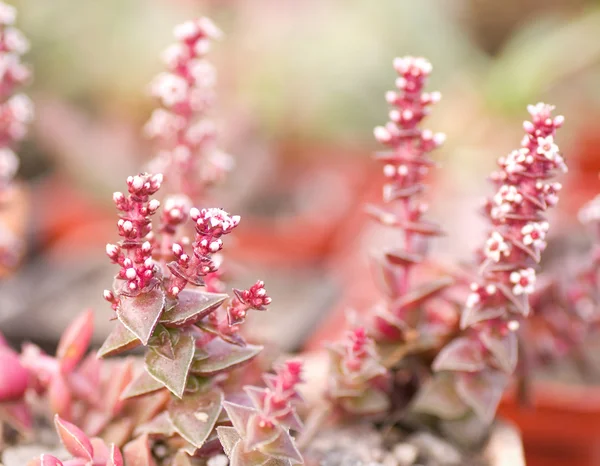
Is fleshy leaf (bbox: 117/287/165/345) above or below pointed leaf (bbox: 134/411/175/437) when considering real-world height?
above

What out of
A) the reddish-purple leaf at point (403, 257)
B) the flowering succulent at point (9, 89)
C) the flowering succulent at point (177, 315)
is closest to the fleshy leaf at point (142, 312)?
the flowering succulent at point (177, 315)

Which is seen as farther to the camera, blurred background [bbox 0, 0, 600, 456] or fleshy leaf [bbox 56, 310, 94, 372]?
blurred background [bbox 0, 0, 600, 456]

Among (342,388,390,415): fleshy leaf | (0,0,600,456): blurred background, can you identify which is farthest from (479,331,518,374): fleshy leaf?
(0,0,600,456): blurred background

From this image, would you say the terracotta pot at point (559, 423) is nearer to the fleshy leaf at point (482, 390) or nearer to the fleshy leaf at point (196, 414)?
the fleshy leaf at point (482, 390)

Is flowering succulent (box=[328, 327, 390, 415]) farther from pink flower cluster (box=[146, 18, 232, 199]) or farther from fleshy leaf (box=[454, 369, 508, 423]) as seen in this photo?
pink flower cluster (box=[146, 18, 232, 199])

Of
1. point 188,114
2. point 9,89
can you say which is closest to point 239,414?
point 188,114

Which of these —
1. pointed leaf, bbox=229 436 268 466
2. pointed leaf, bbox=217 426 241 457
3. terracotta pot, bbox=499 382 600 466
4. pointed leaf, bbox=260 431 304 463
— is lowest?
terracotta pot, bbox=499 382 600 466

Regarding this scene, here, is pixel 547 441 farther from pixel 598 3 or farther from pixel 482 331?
Result: pixel 598 3
